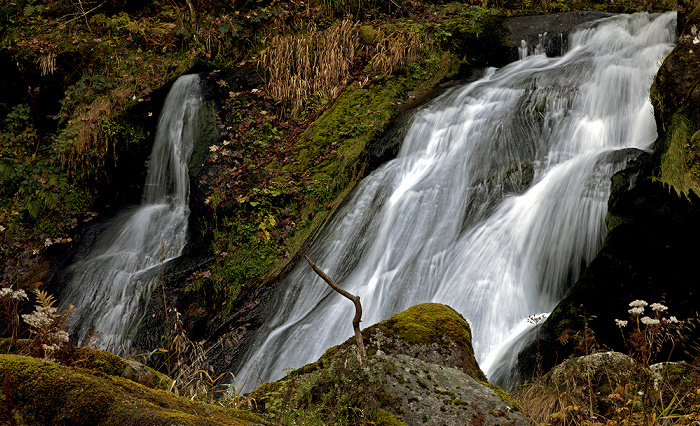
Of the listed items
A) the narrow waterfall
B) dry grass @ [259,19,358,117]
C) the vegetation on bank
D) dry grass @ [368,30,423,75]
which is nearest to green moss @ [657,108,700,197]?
the vegetation on bank

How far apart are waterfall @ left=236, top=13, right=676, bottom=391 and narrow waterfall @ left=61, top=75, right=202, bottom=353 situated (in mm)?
2688

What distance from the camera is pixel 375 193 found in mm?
7703

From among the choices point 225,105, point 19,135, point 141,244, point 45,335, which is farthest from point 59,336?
point 19,135

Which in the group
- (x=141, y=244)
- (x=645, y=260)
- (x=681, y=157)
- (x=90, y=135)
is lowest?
(x=141, y=244)

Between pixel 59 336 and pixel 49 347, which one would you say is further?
pixel 59 336

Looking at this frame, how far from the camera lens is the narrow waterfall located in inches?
310

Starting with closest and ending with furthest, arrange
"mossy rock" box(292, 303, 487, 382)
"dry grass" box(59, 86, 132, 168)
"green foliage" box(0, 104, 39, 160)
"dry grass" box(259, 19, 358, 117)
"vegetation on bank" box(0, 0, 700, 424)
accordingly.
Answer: "mossy rock" box(292, 303, 487, 382) < "vegetation on bank" box(0, 0, 700, 424) < "dry grass" box(259, 19, 358, 117) < "dry grass" box(59, 86, 132, 168) < "green foliage" box(0, 104, 39, 160)

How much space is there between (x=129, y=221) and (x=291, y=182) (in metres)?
3.71

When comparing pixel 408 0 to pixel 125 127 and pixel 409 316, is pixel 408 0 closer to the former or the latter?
pixel 125 127

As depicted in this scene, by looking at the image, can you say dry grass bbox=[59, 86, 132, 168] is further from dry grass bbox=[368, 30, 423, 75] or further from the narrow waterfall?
dry grass bbox=[368, 30, 423, 75]

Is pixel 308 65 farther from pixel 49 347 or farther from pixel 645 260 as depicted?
pixel 49 347

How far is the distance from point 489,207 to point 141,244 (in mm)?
6393

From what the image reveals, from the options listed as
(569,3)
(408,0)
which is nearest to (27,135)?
(408,0)

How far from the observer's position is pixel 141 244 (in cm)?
909
